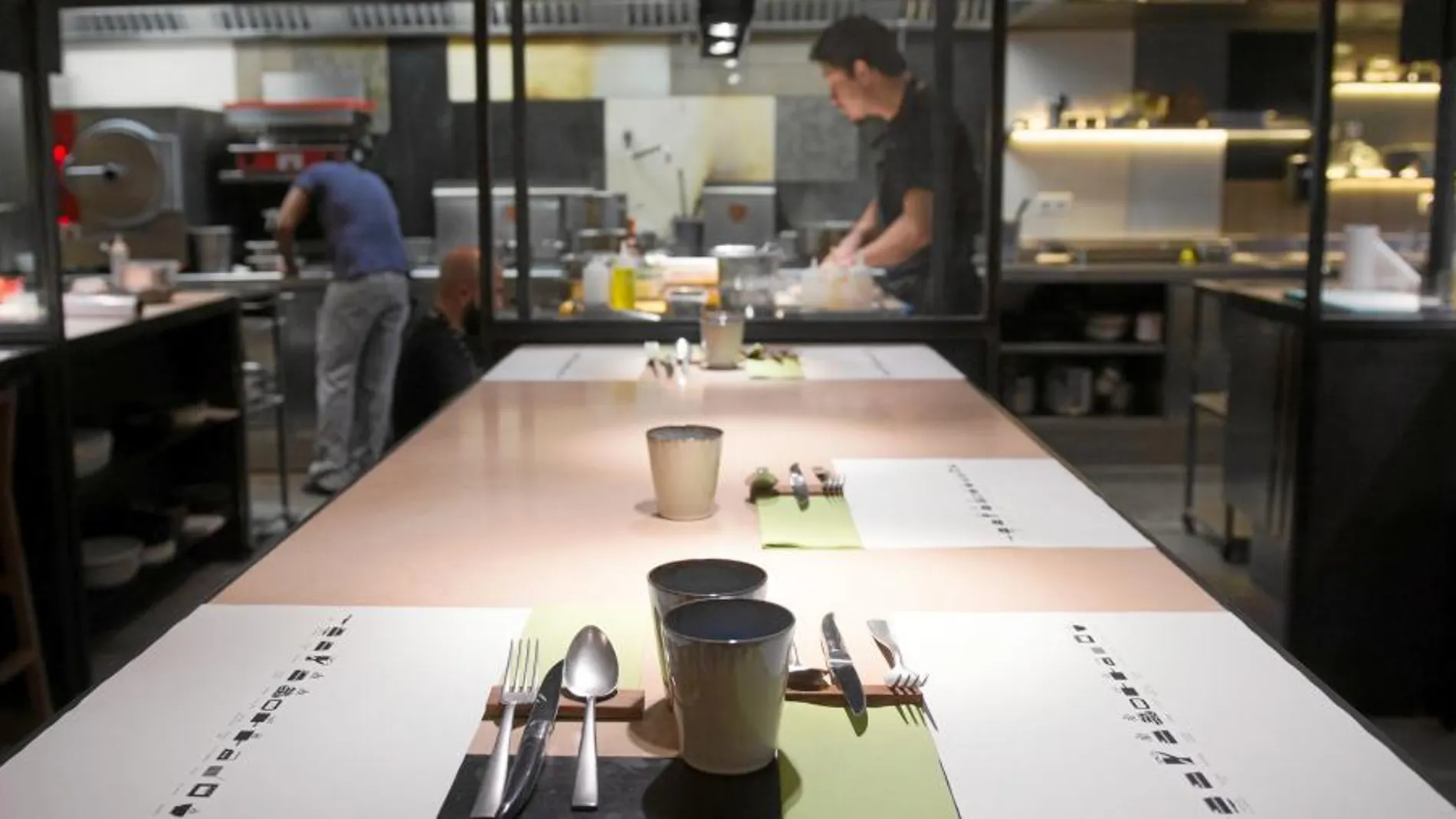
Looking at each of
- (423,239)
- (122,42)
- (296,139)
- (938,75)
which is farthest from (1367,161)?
(122,42)

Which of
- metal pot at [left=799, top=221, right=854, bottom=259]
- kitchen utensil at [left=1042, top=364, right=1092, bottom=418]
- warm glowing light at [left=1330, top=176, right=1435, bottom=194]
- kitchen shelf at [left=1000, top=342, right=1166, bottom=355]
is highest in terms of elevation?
warm glowing light at [left=1330, top=176, right=1435, bottom=194]

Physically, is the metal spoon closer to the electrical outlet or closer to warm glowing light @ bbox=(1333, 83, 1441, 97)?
the electrical outlet

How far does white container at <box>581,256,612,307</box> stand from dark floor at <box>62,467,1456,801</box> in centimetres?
115

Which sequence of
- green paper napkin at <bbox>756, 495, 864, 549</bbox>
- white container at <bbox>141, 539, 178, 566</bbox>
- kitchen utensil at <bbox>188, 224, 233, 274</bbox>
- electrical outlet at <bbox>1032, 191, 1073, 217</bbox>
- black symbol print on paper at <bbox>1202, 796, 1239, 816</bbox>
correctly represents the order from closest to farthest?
1. black symbol print on paper at <bbox>1202, 796, 1239, 816</bbox>
2. green paper napkin at <bbox>756, 495, 864, 549</bbox>
3. white container at <bbox>141, 539, 178, 566</bbox>
4. kitchen utensil at <bbox>188, 224, 233, 274</bbox>
5. electrical outlet at <bbox>1032, 191, 1073, 217</bbox>

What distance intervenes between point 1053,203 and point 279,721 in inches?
270

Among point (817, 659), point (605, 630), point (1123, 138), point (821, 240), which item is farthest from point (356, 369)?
point (817, 659)

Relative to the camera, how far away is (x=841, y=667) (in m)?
1.16

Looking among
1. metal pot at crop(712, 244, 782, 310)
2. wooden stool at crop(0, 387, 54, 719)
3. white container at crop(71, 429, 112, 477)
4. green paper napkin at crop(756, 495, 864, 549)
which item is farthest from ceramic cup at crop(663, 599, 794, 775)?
white container at crop(71, 429, 112, 477)

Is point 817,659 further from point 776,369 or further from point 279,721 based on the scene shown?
point 776,369

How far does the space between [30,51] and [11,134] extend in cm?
25

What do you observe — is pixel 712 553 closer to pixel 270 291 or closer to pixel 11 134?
pixel 11 134

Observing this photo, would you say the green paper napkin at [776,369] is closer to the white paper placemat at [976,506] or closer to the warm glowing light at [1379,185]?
the white paper placemat at [976,506]

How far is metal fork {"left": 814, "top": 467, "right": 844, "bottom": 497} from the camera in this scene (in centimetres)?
181

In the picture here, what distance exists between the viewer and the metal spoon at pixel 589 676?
1025 mm
